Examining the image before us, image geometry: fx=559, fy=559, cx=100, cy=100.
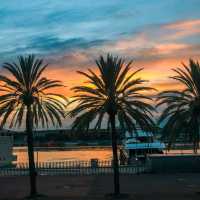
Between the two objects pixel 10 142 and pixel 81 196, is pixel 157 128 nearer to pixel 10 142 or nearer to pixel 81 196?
pixel 81 196

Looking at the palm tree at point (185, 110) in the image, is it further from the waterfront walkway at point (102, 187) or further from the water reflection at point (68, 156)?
the water reflection at point (68, 156)

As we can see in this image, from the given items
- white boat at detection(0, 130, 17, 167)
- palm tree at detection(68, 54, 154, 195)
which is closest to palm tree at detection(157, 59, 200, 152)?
palm tree at detection(68, 54, 154, 195)

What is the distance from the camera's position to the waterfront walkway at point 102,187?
32250 mm

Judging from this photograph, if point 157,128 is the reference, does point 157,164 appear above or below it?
below

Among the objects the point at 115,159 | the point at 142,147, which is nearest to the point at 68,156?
the point at 142,147

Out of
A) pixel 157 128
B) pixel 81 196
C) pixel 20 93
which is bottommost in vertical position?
pixel 81 196

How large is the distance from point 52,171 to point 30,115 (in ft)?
56.3

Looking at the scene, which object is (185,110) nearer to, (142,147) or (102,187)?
(102,187)

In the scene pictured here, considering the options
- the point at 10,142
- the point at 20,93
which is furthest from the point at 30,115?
the point at 10,142

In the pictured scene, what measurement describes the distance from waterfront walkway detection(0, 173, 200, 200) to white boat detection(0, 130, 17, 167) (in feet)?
44.6

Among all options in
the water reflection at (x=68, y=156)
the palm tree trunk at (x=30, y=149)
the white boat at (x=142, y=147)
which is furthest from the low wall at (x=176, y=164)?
the water reflection at (x=68, y=156)

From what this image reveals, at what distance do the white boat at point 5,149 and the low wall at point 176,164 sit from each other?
1916 cm

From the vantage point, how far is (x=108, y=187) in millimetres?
36500

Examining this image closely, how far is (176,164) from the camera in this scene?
4528cm
